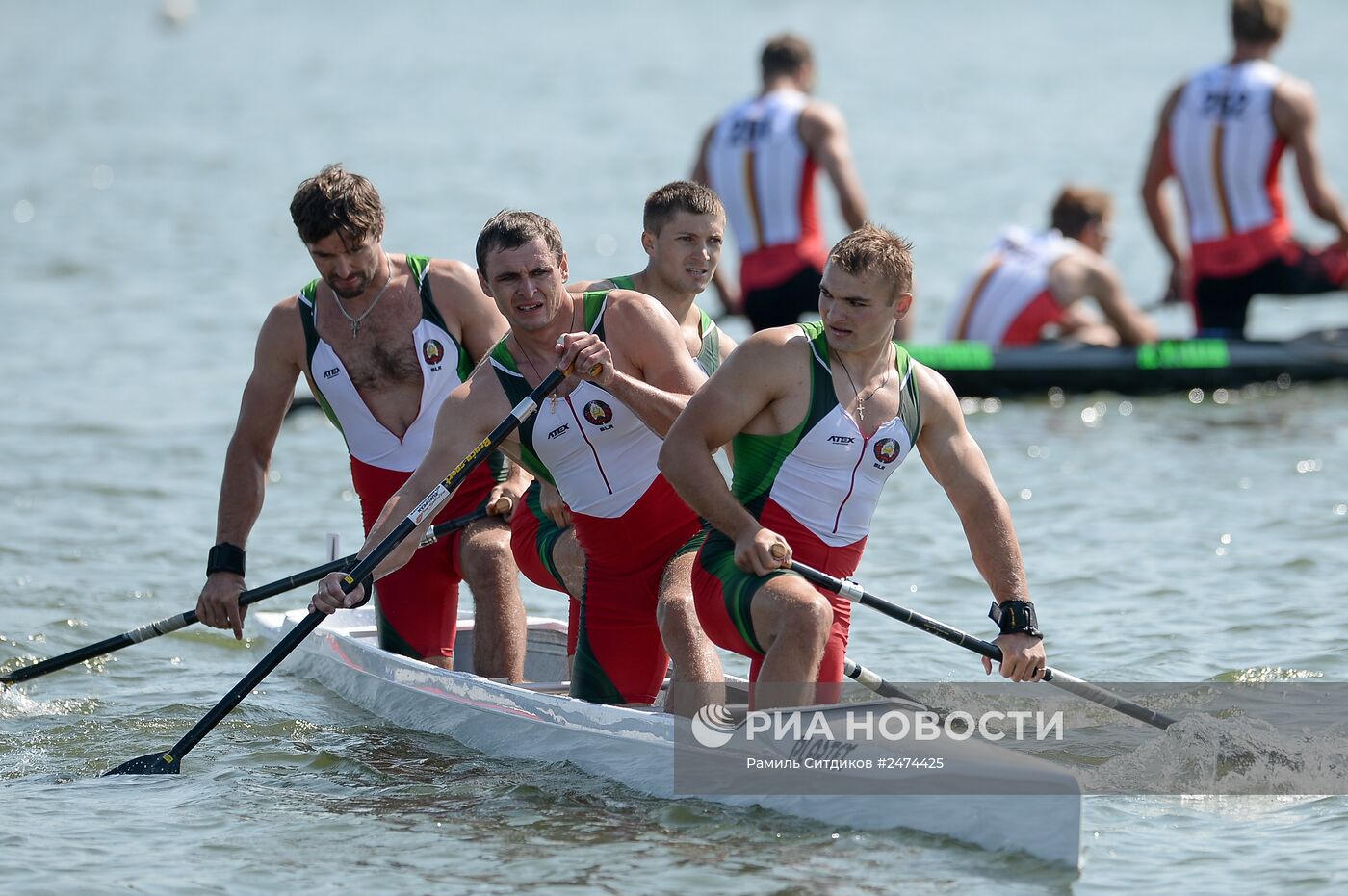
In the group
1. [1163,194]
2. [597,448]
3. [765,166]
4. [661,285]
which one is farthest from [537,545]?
[1163,194]

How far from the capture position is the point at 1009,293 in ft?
39.3

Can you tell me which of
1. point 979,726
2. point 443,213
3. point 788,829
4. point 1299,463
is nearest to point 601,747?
point 788,829

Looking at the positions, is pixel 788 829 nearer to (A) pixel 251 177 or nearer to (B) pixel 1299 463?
(B) pixel 1299 463

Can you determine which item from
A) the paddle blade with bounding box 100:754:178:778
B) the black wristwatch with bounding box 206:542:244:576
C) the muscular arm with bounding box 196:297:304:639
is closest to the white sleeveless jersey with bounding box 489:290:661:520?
the muscular arm with bounding box 196:297:304:639

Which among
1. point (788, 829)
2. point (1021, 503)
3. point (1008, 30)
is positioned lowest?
point (788, 829)

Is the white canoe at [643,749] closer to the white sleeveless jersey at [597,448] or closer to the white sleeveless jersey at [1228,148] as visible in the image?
the white sleeveless jersey at [597,448]

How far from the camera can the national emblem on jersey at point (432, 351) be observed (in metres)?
6.63

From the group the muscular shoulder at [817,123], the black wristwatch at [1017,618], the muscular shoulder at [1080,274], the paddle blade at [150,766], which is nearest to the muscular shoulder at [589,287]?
the black wristwatch at [1017,618]

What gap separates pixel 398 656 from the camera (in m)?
6.84

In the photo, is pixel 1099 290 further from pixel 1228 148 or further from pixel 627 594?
pixel 627 594

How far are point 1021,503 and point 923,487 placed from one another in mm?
722

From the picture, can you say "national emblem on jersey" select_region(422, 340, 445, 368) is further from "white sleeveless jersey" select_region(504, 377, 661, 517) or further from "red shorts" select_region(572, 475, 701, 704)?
"red shorts" select_region(572, 475, 701, 704)

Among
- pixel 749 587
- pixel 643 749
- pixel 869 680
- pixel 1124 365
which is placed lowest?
pixel 643 749

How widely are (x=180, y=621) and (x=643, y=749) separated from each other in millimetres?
1988
